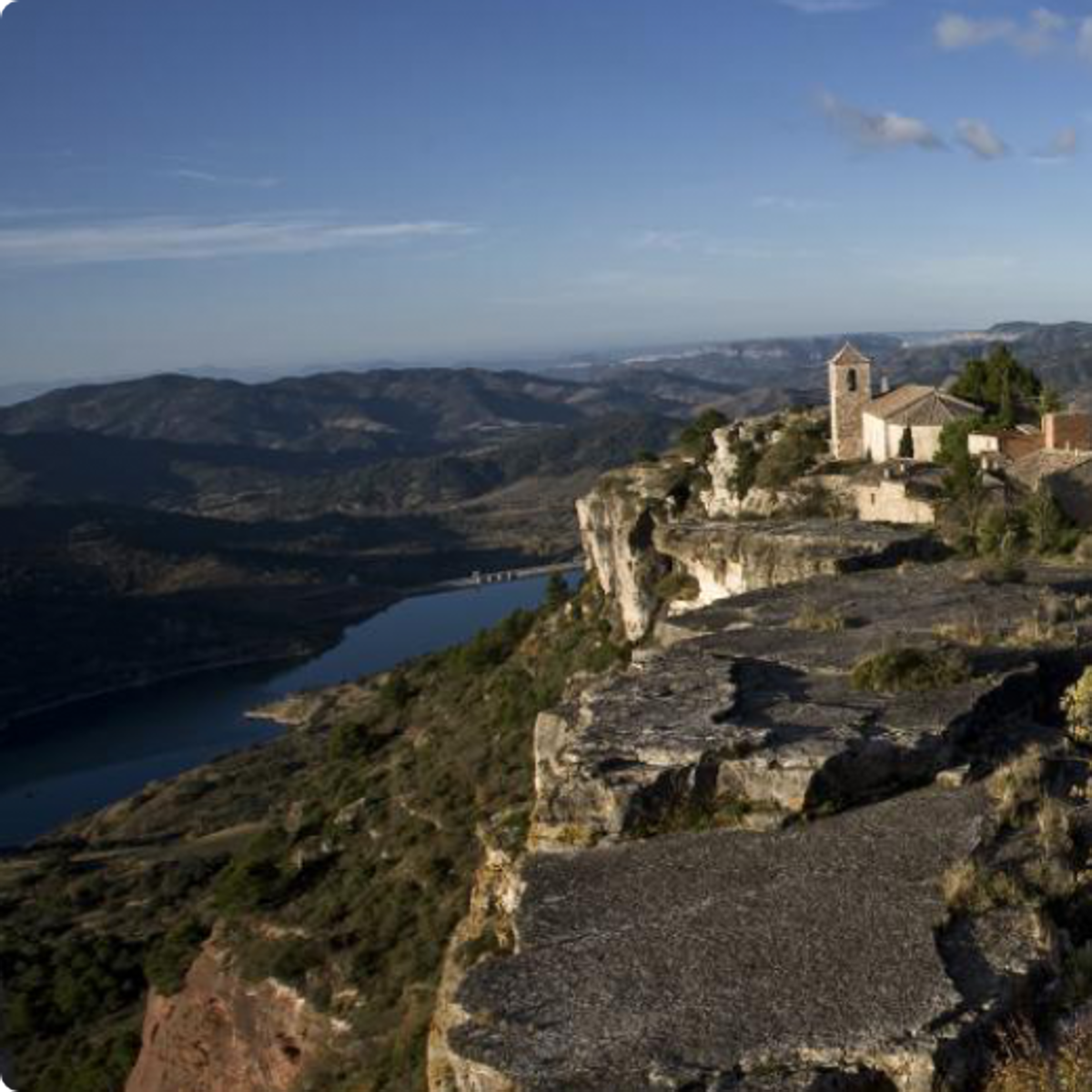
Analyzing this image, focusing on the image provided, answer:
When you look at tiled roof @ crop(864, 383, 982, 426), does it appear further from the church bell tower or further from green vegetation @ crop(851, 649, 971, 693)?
green vegetation @ crop(851, 649, 971, 693)

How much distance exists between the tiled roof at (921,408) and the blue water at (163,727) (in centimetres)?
5465

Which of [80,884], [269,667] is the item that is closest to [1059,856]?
[80,884]

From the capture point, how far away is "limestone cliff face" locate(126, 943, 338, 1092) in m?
21.5

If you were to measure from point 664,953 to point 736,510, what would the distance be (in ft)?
81.3

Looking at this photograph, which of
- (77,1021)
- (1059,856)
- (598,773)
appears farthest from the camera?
(77,1021)

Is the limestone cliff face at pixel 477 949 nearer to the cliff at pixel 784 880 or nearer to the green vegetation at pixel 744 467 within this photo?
the cliff at pixel 784 880

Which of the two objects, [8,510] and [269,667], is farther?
[8,510]

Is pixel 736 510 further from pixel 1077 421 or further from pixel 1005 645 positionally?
pixel 1005 645

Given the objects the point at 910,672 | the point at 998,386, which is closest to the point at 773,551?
the point at 910,672

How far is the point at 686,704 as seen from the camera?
10.6 meters

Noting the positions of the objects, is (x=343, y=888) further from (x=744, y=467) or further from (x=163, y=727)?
(x=163, y=727)

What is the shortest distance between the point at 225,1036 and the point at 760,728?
57.9 feet

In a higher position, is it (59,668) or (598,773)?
(598,773)

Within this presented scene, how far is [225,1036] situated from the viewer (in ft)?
78.2
